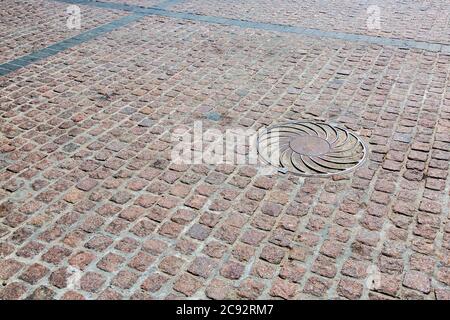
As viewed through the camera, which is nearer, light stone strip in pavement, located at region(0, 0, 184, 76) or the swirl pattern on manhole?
the swirl pattern on manhole

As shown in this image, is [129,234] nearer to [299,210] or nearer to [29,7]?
[299,210]

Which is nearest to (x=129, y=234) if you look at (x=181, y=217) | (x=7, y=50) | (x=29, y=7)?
(x=181, y=217)

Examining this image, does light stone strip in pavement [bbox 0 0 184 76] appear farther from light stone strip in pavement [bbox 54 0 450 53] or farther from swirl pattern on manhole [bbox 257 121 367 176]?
swirl pattern on manhole [bbox 257 121 367 176]

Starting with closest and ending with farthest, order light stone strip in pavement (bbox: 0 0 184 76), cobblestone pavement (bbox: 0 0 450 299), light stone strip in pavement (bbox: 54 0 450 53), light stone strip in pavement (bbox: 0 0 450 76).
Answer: cobblestone pavement (bbox: 0 0 450 299) < light stone strip in pavement (bbox: 0 0 184 76) < light stone strip in pavement (bbox: 0 0 450 76) < light stone strip in pavement (bbox: 54 0 450 53)

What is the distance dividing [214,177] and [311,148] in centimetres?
127

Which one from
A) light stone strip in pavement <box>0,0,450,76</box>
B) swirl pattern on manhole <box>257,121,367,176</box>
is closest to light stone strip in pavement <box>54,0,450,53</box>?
light stone strip in pavement <box>0,0,450,76</box>

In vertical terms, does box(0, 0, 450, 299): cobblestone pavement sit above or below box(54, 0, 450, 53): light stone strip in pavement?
below

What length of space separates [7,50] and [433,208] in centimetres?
763

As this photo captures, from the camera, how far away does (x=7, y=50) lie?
8.50m

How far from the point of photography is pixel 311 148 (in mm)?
5516

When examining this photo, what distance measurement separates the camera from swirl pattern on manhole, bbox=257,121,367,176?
5.18 meters

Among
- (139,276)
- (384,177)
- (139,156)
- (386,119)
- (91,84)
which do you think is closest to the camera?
(139,276)

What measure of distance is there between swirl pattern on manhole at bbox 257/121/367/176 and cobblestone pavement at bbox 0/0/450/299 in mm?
184

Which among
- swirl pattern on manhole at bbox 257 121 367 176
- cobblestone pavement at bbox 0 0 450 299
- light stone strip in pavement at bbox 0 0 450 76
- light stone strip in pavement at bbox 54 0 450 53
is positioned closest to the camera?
cobblestone pavement at bbox 0 0 450 299
